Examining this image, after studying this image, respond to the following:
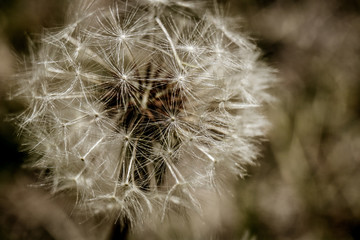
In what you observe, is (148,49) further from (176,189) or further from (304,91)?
(304,91)

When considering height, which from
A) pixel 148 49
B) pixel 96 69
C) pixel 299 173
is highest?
pixel 148 49

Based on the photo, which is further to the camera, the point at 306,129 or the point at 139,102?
the point at 306,129

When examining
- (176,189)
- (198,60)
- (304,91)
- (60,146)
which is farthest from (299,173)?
(60,146)

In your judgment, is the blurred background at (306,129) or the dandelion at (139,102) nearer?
the dandelion at (139,102)

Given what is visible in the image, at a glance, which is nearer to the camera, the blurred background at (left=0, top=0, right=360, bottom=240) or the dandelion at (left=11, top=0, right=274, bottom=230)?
the dandelion at (left=11, top=0, right=274, bottom=230)
